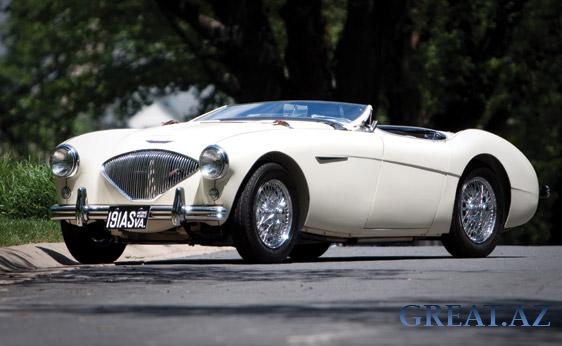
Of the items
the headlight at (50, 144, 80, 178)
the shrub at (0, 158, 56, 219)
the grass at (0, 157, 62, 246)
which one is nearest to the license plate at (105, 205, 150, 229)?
the headlight at (50, 144, 80, 178)

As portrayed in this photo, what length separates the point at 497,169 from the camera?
14992mm

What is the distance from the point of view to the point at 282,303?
8.98 meters

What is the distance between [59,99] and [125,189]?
984 inches

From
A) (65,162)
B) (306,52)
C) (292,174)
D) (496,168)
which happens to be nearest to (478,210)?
(496,168)

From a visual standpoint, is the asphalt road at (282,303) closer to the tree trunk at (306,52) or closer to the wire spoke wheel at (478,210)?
the wire spoke wheel at (478,210)

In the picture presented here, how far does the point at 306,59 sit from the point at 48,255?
38.6ft

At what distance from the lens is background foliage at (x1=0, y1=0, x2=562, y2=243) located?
81.6ft

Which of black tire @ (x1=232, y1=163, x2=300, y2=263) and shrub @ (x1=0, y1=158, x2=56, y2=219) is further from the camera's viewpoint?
shrub @ (x1=0, y1=158, x2=56, y2=219)

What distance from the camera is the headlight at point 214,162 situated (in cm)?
1223

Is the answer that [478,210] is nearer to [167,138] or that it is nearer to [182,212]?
[167,138]

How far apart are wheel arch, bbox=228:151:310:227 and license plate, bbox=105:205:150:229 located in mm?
749

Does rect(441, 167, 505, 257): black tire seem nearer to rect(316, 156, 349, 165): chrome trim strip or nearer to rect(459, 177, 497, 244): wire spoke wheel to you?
rect(459, 177, 497, 244): wire spoke wheel

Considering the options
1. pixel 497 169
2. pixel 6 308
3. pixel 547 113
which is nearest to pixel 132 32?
pixel 547 113

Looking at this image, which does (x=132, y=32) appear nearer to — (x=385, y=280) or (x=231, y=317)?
(x=385, y=280)
